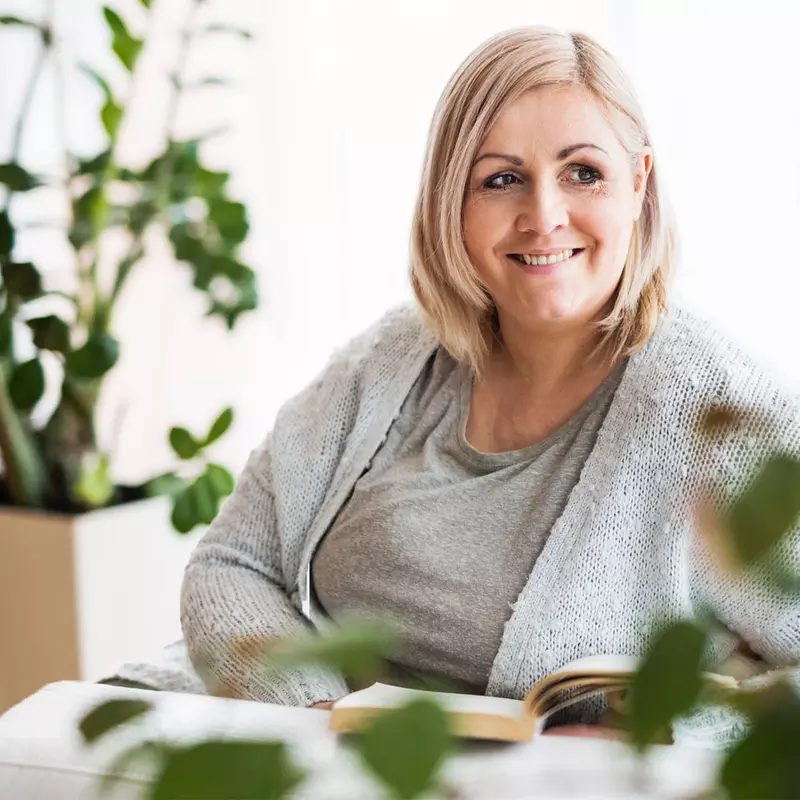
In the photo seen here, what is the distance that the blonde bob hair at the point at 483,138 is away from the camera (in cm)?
131

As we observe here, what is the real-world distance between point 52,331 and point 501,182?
1.14 metres

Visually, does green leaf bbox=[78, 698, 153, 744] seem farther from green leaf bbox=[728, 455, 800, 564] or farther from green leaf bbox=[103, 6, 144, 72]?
green leaf bbox=[103, 6, 144, 72]

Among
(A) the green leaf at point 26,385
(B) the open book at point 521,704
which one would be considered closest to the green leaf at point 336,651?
(B) the open book at point 521,704

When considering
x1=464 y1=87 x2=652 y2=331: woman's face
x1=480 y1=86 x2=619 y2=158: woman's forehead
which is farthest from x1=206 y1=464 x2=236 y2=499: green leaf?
x1=480 y1=86 x2=619 y2=158: woman's forehead

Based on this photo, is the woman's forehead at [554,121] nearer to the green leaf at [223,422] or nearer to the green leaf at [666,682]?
the green leaf at [223,422]

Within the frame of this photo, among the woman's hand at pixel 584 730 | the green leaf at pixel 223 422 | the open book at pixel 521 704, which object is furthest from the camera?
the green leaf at pixel 223 422

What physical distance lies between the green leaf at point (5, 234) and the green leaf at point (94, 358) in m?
0.26

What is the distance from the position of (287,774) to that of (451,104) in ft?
3.92

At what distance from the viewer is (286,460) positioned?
1527 millimetres

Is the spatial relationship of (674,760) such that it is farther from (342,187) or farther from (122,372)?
(122,372)

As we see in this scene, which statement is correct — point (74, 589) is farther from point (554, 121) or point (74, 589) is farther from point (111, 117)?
point (554, 121)

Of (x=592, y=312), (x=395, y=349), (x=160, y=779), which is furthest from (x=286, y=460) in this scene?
(x=160, y=779)

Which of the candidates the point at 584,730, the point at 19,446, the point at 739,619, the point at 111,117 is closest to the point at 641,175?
the point at 739,619

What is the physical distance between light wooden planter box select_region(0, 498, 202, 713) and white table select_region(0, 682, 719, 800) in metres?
1.17
